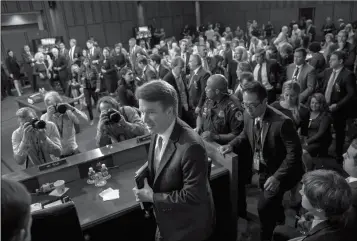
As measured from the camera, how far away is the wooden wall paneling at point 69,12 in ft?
43.9

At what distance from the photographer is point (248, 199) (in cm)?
355

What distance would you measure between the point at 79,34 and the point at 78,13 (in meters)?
0.95

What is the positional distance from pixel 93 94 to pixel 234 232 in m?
5.28

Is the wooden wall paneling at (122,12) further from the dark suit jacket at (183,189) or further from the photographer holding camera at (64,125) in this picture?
the dark suit jacket at (183,189)

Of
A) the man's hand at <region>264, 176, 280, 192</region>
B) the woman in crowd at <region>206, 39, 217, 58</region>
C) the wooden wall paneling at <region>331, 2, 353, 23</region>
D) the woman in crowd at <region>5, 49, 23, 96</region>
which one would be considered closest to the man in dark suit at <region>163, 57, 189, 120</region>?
the woman in crowd at <region>206, 39, 217, 58</region>

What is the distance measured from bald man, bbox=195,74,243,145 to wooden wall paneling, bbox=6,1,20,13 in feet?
39.1

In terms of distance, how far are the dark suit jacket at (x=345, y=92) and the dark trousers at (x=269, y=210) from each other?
2128mm

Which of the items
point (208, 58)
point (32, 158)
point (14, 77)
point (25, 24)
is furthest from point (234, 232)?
point (25, 24)

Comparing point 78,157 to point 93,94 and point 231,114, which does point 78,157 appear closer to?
point 231,114

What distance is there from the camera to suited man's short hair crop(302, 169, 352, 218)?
150cm

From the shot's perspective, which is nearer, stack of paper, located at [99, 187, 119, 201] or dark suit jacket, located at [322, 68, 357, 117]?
stack of paper, located at [99, 187, 119, 201]

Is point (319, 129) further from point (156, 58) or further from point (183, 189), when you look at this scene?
point (156, 58)

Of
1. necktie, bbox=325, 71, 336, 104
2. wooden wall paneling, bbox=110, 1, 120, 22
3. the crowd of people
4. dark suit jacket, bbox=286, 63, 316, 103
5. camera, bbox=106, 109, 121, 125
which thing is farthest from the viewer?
wooden wall paneling, bbox=110, 1, 120, 22

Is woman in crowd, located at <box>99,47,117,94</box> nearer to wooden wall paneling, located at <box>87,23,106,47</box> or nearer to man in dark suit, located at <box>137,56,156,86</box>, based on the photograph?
man in dark suit, located at <box>137,56,156,86</box>
